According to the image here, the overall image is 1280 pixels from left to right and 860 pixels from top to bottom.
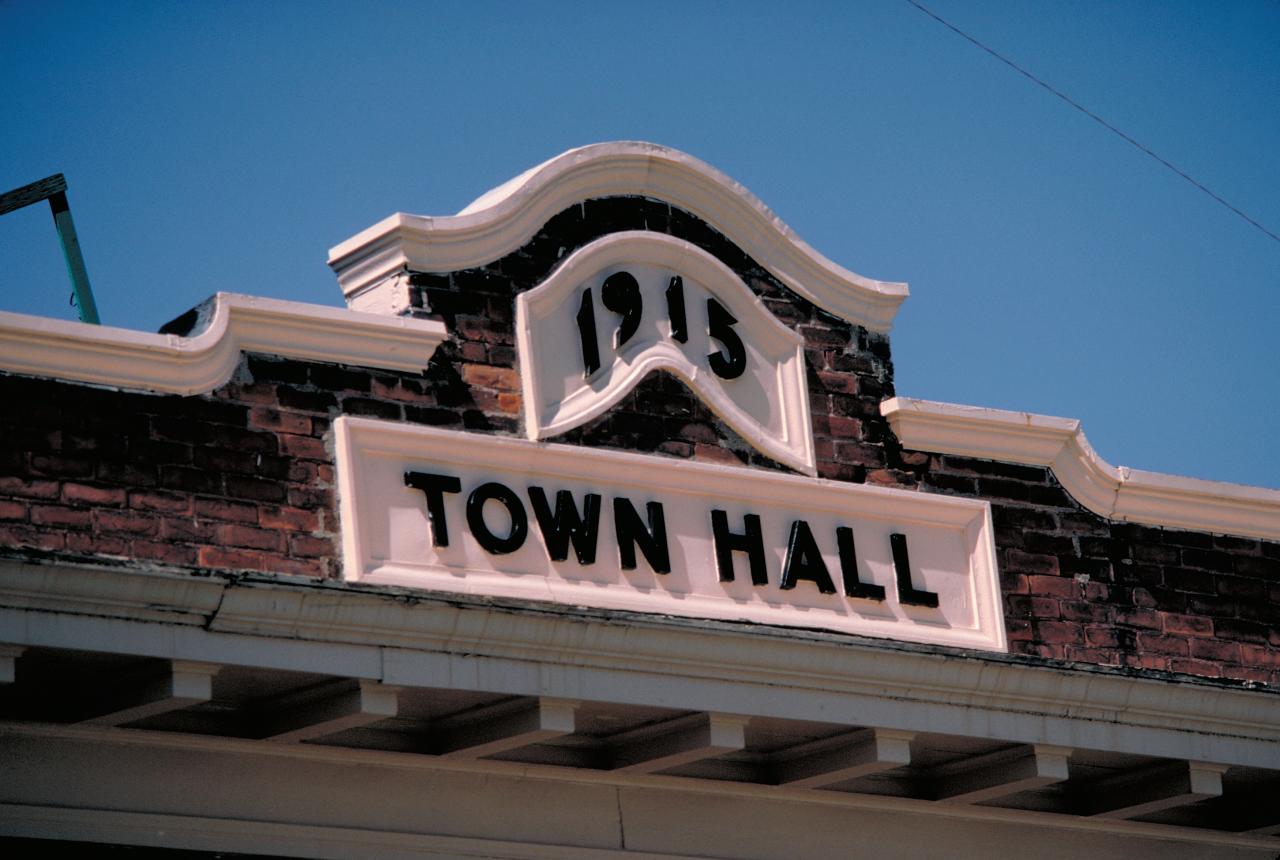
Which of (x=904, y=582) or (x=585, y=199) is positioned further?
(x=904, y=582)

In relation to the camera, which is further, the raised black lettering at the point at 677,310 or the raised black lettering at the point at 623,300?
the raised black lettering at the point at 677,310

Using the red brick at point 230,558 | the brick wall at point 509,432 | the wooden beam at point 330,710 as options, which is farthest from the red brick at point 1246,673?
the red brick at point 230,558

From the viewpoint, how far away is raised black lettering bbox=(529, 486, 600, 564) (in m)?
9.28

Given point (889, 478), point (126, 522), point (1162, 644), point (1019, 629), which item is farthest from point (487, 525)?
point (1162, 644)

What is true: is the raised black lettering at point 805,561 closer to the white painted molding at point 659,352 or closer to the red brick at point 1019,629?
the white painted molding at point 659,352

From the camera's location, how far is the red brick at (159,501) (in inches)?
330

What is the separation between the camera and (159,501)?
8.43m

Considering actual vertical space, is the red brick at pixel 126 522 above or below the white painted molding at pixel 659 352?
below

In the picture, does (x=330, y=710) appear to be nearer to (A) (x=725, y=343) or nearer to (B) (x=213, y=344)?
(B) (x=213, y=344)

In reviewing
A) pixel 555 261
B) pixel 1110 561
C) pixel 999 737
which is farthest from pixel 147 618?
pixel 1110 561

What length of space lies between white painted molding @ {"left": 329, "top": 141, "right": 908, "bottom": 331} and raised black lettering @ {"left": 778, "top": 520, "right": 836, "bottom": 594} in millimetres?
1236

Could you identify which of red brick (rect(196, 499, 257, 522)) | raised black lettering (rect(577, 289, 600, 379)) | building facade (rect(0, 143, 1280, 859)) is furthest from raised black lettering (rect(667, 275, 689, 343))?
red brick (rect(196, 499, 257, 522))

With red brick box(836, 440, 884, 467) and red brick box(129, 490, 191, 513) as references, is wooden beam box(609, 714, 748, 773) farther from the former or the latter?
red brick box(129, 490, 191, 513)

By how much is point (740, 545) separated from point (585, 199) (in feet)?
5.62
